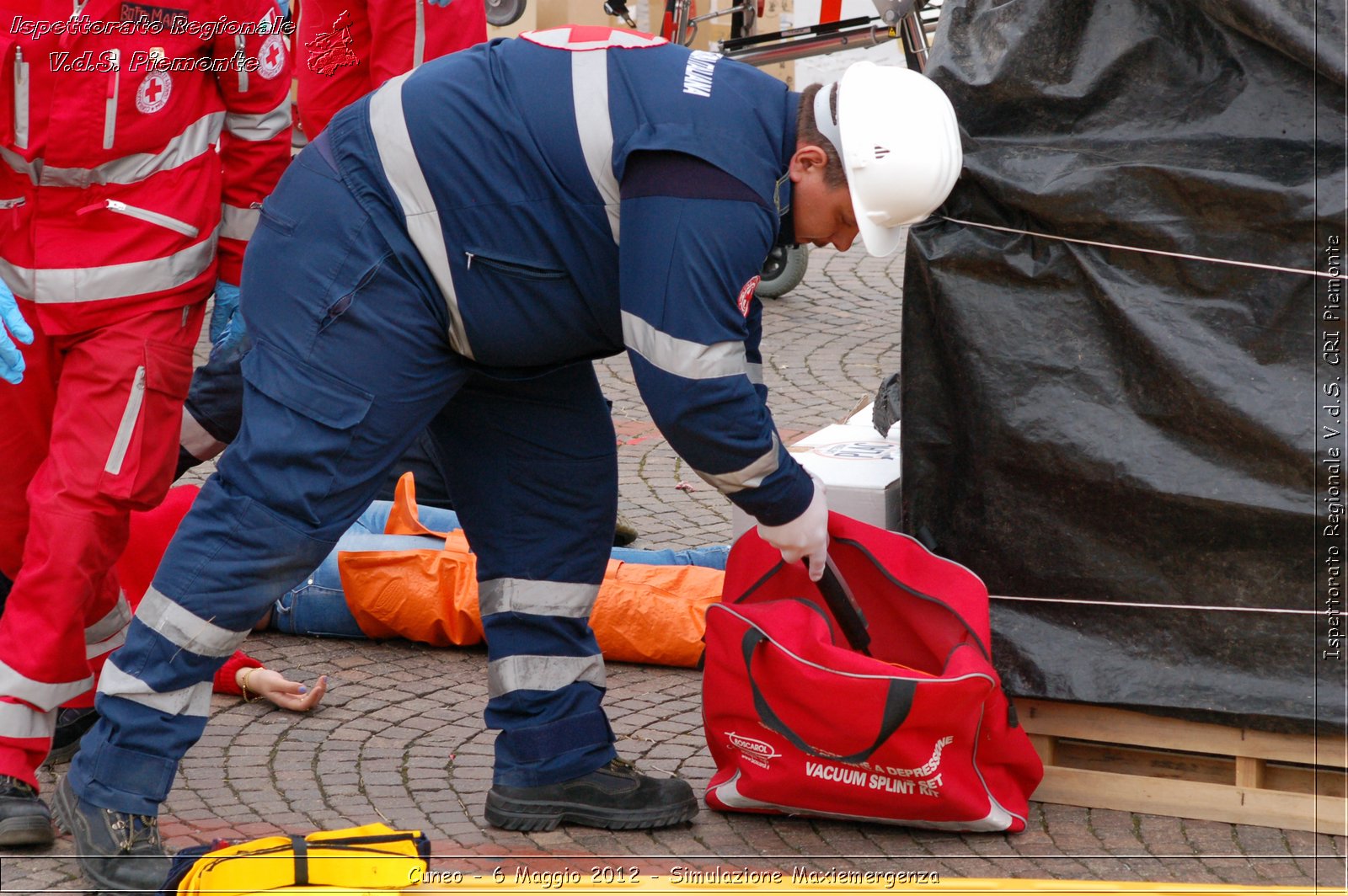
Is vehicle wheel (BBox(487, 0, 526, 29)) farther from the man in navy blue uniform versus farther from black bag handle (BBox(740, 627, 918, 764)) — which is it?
black bag handle (BBox(740, 627, 918, 764))

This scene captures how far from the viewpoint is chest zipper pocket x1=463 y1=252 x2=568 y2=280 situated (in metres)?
2.82

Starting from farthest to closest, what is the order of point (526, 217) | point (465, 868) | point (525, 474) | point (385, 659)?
point (385, 659), point (525, 474), point (465, 868), point (526, 217)

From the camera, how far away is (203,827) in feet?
10.4

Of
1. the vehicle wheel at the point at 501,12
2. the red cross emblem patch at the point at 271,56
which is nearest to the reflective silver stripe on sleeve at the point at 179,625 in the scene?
the red cross emblem patch at the point at 271,56

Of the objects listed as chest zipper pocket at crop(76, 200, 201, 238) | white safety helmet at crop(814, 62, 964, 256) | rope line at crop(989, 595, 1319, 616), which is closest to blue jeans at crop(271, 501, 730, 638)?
chest zipper pocket at crop(76, 200, 201, 238)

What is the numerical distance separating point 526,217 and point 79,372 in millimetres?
1103

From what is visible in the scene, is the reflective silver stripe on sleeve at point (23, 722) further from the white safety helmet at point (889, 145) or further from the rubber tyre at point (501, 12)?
the rubber tyre at point (501, 12)

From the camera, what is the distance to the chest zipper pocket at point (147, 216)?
3.21m

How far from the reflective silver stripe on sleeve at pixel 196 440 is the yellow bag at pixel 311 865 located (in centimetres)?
146

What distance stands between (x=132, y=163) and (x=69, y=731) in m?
1.33

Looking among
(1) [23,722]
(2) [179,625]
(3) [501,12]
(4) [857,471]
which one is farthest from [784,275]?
(2) [179,625]

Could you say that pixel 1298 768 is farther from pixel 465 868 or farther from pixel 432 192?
pixel 432 192

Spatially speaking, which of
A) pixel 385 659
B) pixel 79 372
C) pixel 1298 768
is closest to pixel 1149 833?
pixel 1298 768

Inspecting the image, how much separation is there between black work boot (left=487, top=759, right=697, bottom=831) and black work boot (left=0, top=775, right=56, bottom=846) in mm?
904
